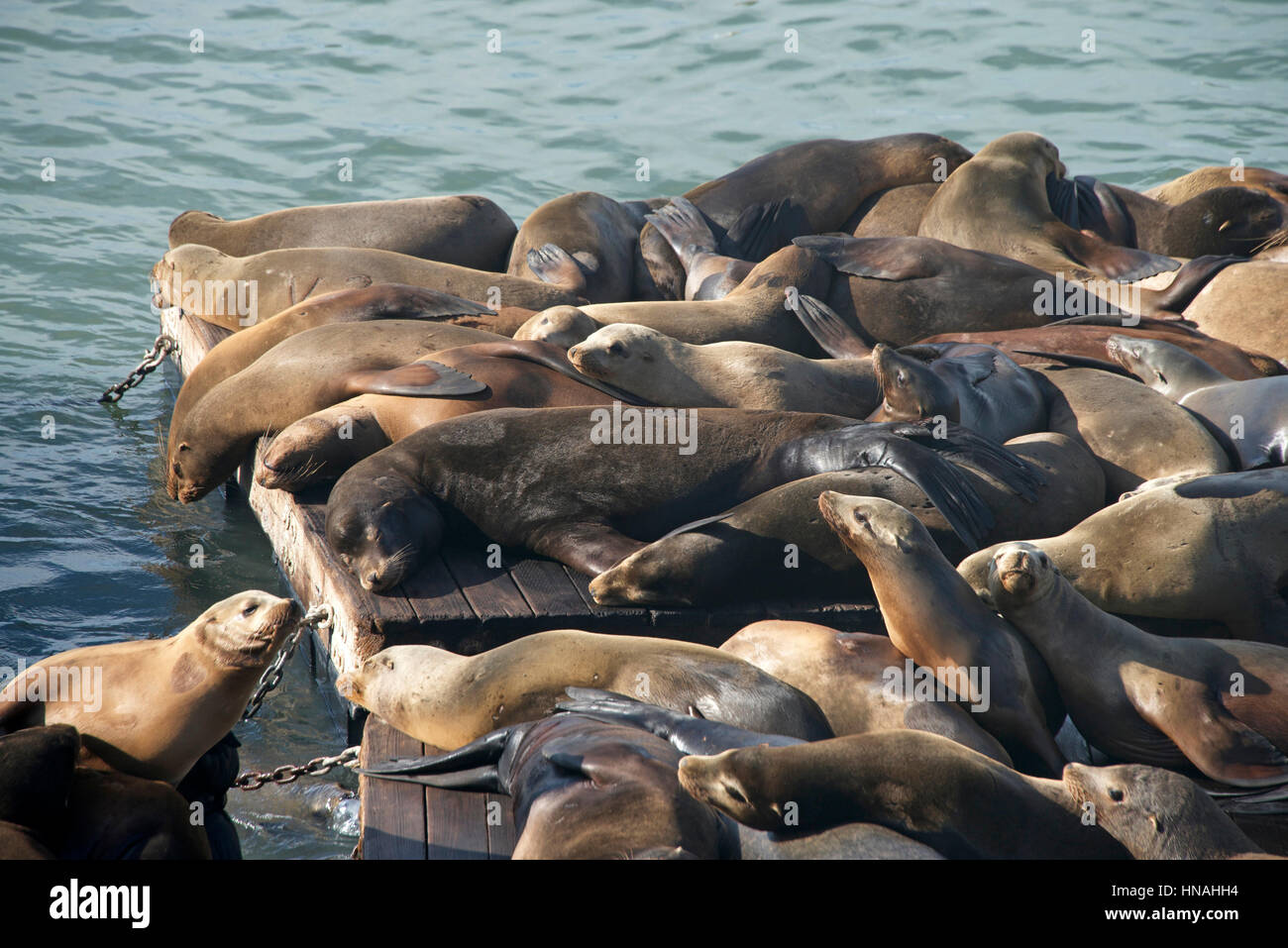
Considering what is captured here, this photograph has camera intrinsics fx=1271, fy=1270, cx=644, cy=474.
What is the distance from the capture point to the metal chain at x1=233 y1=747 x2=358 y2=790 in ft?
12.3

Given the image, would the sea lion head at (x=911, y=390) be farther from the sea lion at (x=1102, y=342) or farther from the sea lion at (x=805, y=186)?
the sea lion at (x=805, y=186)

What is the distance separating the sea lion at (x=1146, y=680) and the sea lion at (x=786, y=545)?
24.7 inches

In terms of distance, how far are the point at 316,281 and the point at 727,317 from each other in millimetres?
2207

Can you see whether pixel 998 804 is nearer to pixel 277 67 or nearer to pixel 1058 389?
A: pixel 1058 389

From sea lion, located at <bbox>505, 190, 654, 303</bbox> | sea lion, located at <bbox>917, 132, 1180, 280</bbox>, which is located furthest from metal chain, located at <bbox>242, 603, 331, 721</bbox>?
sea lion, located at <bbox>917, 132, 1180, 280</bbox>

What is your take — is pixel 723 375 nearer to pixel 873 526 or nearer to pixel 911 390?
pixel 911 390

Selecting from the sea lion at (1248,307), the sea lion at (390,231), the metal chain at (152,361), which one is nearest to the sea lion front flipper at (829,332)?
the sea lion at (1248,307)

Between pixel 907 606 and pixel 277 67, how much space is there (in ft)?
50.0

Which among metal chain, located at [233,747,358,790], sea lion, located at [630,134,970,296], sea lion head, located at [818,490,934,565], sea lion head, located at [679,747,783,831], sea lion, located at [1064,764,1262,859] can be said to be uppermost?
sea lion, located at [630,134,970,296]

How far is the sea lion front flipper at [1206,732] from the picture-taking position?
3.33 m

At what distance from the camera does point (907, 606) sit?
3594 mm

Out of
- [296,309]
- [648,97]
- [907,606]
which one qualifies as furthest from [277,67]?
[907,606]

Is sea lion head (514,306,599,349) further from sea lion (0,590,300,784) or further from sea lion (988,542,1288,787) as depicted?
sea lion (0,590,300,784)

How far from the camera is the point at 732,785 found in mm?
2660
